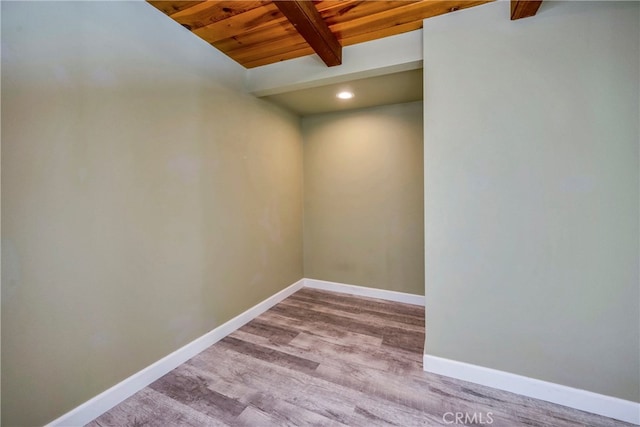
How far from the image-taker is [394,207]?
307 centimetres

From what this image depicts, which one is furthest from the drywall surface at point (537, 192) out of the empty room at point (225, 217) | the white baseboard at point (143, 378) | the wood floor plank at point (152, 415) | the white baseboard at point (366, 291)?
the white baseboard at point (143, 378)

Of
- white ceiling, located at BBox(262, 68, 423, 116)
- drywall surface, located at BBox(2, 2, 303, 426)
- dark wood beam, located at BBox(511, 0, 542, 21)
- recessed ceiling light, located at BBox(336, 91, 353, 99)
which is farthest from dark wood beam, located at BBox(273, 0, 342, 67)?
dark wood beam, located at BBox(511, 0, 542, 21)

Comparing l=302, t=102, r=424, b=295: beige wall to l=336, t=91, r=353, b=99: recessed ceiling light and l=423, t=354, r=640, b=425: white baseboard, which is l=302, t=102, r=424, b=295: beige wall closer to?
l=336, t=91, r=353, b=99: recessed ceiling light

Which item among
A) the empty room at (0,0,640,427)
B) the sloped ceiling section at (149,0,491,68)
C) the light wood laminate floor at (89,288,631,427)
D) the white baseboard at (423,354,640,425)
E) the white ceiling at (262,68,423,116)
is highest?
the sloped ceiling section at (149,0,491,68)

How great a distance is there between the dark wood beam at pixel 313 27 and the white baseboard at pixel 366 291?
2.55 m

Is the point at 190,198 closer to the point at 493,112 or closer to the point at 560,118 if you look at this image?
the point at 493,112

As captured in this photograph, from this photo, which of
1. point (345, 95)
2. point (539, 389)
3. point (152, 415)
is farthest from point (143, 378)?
point (345, 95)

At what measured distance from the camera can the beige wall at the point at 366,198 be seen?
2.97m

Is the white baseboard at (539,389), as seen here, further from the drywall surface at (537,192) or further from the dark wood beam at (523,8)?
the dark wood beam at (523,8)

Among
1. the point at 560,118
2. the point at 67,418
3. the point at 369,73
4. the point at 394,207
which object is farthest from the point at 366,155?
the point at 67,418

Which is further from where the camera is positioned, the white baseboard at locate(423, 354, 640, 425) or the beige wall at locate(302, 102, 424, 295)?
the beige wall at locate(302, 102, 424, 295)

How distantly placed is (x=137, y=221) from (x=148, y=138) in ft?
1.83

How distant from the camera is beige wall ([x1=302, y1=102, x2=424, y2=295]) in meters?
2.97

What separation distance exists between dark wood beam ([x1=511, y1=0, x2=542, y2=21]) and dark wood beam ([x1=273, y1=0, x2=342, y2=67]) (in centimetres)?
115
